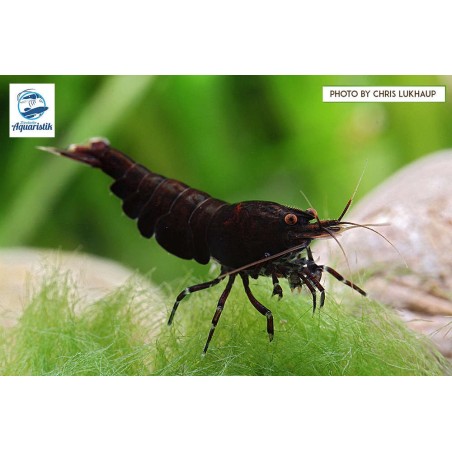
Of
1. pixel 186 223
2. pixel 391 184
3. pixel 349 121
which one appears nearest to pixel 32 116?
pixel 186 223

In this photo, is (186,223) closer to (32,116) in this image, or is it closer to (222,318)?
(222,318)

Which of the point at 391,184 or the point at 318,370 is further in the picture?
the point at 391,184

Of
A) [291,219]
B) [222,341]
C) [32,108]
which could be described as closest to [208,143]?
[291,219]

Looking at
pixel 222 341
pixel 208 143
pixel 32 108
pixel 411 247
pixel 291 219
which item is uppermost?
pixel 32 108

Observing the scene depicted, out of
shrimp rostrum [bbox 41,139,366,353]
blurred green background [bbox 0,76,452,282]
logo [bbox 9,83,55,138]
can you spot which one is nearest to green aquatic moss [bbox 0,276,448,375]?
shrimp rostrum [bbox 41,139,366,353]

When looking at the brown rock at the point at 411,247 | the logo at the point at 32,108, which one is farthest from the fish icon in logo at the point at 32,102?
the brown rock at the point at 411,247

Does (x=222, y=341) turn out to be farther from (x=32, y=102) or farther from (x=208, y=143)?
(x=32, y=102)
